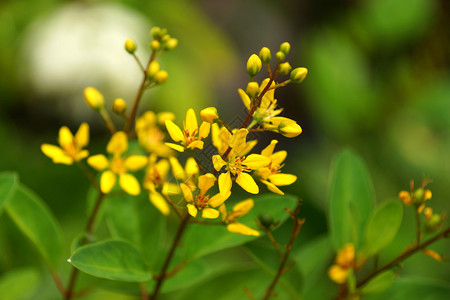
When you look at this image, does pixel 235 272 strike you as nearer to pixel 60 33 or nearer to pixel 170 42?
pixel 170 42

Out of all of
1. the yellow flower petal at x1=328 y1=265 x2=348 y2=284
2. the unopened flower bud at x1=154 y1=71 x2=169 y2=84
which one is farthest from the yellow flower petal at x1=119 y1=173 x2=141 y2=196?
the yellow flower petal at x1=328 y1=265 x2=348 y2=284

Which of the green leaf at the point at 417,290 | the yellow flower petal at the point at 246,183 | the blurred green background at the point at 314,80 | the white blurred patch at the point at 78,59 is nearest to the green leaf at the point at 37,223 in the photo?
the yellow flower petal at the point at 246,183

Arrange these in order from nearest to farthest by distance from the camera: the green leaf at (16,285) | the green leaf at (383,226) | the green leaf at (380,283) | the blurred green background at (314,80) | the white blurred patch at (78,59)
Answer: the green leaf at (380,283), the green leaf at (383,226), the green leaf at (16,285), the blurred green background at (314,80), the white blurred patch at (78,59)

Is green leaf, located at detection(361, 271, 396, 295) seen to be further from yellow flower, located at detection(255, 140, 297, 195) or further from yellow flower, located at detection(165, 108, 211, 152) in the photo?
yellow flower, located at detection(165, 108, 211, 152)

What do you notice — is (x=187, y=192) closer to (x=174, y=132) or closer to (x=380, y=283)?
(x=174, y=132)

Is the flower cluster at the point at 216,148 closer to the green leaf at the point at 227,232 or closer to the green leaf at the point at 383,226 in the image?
the green leaf at the point at 227,232

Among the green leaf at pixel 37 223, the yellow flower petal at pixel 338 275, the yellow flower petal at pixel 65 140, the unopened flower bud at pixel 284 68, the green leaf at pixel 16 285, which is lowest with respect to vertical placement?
the green leaf at pixel 16 285
